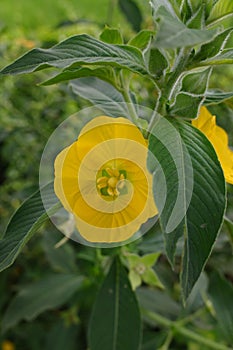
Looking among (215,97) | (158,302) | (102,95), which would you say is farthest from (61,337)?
(215,97)

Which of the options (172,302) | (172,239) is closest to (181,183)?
(172,239)

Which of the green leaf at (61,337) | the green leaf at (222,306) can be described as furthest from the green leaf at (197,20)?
the green leaf at (61,337)

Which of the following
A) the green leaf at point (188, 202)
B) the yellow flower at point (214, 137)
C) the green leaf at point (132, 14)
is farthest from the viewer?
the green leaf at point (132, 14)

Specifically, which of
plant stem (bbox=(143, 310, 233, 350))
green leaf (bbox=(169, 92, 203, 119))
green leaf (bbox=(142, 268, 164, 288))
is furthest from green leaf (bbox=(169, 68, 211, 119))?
plant stem (bbox=(143, 310, 233, 350))

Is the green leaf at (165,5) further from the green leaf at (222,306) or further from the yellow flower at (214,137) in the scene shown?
the green leaf at (222,306)

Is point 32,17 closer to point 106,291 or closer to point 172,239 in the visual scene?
point 106,291

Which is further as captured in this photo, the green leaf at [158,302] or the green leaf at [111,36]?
the green leaf at [158,302]

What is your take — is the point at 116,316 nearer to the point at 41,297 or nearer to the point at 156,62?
the point at 41,297
